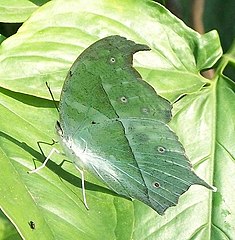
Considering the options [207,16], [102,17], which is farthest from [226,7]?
[102,17]

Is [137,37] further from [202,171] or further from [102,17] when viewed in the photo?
[202,171]

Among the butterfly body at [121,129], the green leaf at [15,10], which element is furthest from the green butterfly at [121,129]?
the green leaf at [15,10]

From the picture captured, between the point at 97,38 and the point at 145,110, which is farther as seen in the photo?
the point at 97,38

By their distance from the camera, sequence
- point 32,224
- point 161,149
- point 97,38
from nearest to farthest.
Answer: point 32,224, point 161,149, point 97,38

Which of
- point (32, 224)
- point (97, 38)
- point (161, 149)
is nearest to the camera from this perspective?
point (32, 224)

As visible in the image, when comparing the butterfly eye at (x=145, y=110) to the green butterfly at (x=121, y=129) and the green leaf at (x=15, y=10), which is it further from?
the green leaf at (x=15, y=10)

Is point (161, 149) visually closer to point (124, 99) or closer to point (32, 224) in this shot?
point (124, 99)

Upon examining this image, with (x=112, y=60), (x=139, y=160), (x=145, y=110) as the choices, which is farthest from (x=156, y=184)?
(x=112, y=60)

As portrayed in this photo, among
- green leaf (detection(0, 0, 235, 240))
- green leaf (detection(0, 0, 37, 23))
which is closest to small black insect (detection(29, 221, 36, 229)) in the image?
green leaf (detection(0, 0, 235, 240))
